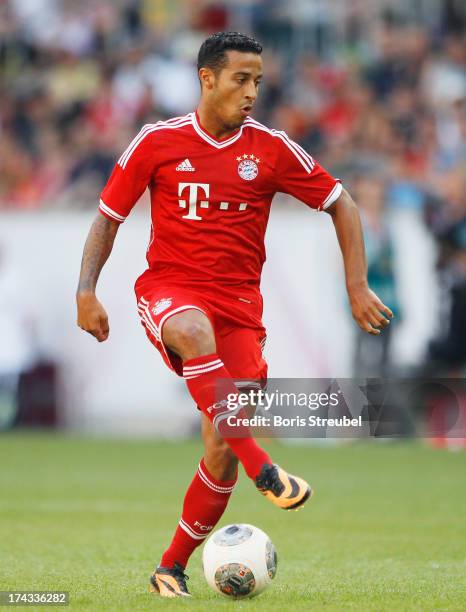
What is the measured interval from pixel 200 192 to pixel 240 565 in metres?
1.74

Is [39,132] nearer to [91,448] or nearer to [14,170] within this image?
[14,170]

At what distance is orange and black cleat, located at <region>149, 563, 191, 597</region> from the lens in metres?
6.59

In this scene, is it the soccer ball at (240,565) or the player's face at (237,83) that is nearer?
the soccer ball at (240,565)

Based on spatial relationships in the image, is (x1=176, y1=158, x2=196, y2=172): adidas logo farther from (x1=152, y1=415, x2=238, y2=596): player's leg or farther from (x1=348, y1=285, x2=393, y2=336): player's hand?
(x1=152, y1=415, x2=238, y2=596): player's leg

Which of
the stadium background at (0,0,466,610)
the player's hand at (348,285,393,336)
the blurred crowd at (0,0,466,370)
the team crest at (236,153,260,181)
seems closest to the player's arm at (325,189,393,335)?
the player's hand at (348,285,393,336)

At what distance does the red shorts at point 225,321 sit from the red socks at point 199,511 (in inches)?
20.7

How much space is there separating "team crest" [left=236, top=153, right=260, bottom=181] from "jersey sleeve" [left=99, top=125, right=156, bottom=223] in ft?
1.36

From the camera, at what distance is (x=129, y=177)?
6664 mm

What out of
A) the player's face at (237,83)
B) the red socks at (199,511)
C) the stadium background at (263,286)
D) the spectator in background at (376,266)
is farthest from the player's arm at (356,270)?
the spectator in background at (376,266)

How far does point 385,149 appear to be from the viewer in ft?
60.3

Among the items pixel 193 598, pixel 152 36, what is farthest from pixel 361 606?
pixel 152 36

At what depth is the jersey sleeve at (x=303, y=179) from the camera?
22.2 feet

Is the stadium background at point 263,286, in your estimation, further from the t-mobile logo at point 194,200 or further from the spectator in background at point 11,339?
the t-mobile logo at point 194,200

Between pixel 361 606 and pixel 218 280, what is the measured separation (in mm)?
1652
